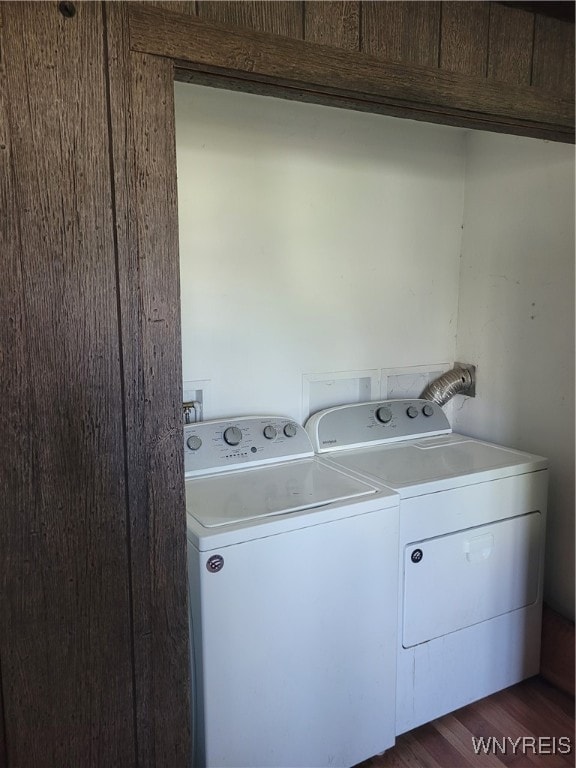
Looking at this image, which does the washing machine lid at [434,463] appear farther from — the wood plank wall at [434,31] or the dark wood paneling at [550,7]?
the dark wood paneling at [550,7]

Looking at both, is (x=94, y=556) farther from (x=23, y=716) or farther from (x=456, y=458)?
(x=456, y=458)

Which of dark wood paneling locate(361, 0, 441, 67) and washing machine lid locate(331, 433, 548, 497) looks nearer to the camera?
dark wood paneling locate(361, 0, 441, 67)

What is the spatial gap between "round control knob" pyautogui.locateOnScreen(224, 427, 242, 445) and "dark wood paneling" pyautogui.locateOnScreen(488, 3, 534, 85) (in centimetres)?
125

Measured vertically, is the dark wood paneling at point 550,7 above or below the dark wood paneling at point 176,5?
above

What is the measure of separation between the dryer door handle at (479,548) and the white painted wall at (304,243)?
2.63 feet

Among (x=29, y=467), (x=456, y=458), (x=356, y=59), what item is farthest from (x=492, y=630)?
(x=356, y=59)

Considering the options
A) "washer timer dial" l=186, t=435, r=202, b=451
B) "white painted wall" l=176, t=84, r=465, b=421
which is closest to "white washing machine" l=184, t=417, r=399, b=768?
"washer timer dial" l=186, t=435, r=202, b=451

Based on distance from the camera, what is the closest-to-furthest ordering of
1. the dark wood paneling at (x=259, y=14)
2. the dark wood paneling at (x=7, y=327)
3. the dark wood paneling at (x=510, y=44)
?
the dark wood paneling at (x=7, y=327), the dark wood paneling at (x=259, y=14), the dark wood paneling at (x=510, y=44)

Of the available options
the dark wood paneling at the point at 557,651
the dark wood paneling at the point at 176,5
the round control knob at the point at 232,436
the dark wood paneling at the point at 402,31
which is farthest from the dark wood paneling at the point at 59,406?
the dark wood paneling at the point at 557,651

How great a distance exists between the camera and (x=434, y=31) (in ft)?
4.14

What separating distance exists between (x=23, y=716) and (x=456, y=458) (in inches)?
60.6

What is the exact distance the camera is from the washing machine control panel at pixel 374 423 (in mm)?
2174

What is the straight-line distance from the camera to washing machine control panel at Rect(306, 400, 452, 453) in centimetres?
217

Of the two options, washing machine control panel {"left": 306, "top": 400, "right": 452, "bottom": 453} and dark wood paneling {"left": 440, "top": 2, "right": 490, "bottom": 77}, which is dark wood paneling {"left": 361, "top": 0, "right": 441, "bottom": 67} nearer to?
dark wood paneling {"left": 440, "top": 2, "right": 490, "bottom": 77}
